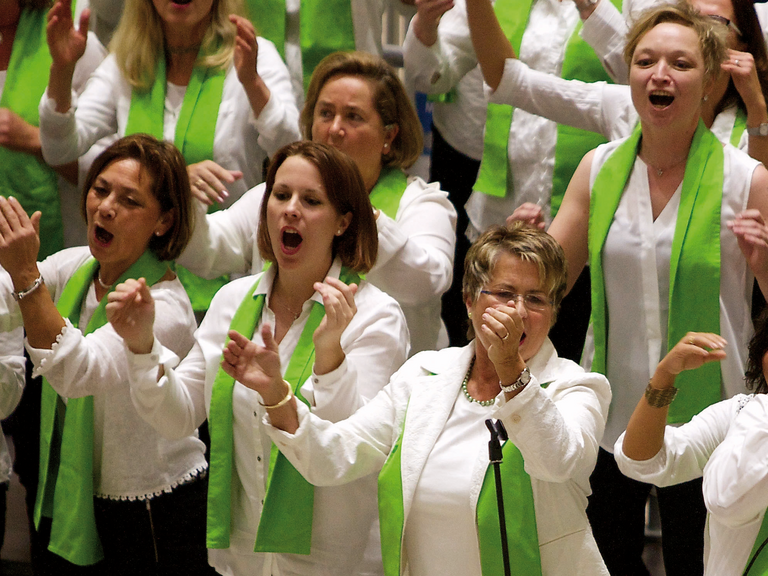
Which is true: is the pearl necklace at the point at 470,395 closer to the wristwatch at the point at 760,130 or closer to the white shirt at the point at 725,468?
the white shirt at the point at 725,468

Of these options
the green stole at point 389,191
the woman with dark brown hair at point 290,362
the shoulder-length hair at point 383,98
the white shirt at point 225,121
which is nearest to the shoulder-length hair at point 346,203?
the woman with dark brown hair at point 290,362

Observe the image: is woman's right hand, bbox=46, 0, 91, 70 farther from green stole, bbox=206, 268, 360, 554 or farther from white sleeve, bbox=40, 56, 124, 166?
green stole, bbox=206, 268, 360, 554

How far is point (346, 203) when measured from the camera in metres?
2.55

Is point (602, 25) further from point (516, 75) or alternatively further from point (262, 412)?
point (262, 412)

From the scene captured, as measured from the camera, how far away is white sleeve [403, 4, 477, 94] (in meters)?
3.41

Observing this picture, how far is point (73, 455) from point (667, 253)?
4.80ft

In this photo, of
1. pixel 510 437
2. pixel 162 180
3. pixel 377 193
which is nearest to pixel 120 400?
pixel 162 180

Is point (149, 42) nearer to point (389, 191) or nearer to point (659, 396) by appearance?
point (389, 191)

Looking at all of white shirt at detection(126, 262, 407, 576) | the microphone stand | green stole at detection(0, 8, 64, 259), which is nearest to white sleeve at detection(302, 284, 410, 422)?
white shirt at detection(126, 262, 407, 576)

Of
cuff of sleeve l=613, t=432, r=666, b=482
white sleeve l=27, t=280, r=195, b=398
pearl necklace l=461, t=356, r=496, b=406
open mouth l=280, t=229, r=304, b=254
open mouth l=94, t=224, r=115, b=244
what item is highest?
open mouth l=280, t=229, r=304, b=254

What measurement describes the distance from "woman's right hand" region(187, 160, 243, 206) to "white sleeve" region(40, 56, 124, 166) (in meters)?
0.42

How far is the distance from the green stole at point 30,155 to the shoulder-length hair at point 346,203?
1.15m

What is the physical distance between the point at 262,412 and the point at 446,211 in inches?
37.1

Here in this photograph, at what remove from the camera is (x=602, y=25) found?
119 inches
